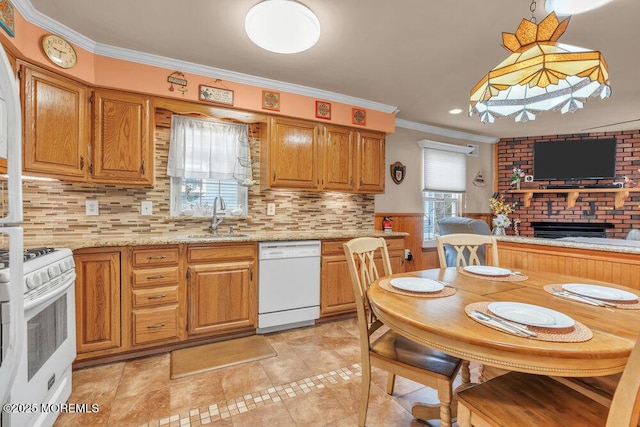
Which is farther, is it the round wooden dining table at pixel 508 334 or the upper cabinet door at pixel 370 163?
the upper cabinet door at pixel 370 163

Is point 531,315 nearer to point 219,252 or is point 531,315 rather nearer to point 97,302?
point 219,252

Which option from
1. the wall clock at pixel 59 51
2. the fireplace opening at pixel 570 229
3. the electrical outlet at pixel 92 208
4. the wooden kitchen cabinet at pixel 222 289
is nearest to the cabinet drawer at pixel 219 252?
the wooden kitchen cabinet at pixel 222 289

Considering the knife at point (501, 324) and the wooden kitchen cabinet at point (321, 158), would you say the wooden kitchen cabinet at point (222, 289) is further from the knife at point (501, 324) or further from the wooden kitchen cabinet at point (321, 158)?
the knife at point (501, 324)

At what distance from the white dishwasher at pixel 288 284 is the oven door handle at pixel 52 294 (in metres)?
1.32

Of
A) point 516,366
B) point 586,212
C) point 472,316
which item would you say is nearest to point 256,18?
point 472,316

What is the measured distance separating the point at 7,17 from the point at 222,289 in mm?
2210

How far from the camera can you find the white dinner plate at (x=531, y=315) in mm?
1011

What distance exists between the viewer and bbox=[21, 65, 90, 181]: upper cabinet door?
197 centimetres

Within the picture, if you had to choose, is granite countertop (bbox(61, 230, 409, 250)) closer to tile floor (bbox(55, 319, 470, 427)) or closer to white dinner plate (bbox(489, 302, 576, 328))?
tile floor (bbox(55, 319, 470, 427))

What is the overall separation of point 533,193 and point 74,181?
6.37 m

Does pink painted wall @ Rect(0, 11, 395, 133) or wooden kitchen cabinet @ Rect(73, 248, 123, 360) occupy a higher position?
pink painted wall @ Rect(0, 11, 395, 133)

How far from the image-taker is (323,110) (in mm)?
3262

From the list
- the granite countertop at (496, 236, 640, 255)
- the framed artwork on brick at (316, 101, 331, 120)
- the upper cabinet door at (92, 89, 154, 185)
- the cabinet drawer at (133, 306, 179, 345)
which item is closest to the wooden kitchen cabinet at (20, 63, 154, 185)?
the upper cabinet door at (92, 89, 154, 185)

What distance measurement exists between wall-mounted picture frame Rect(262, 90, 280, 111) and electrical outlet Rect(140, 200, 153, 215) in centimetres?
140
